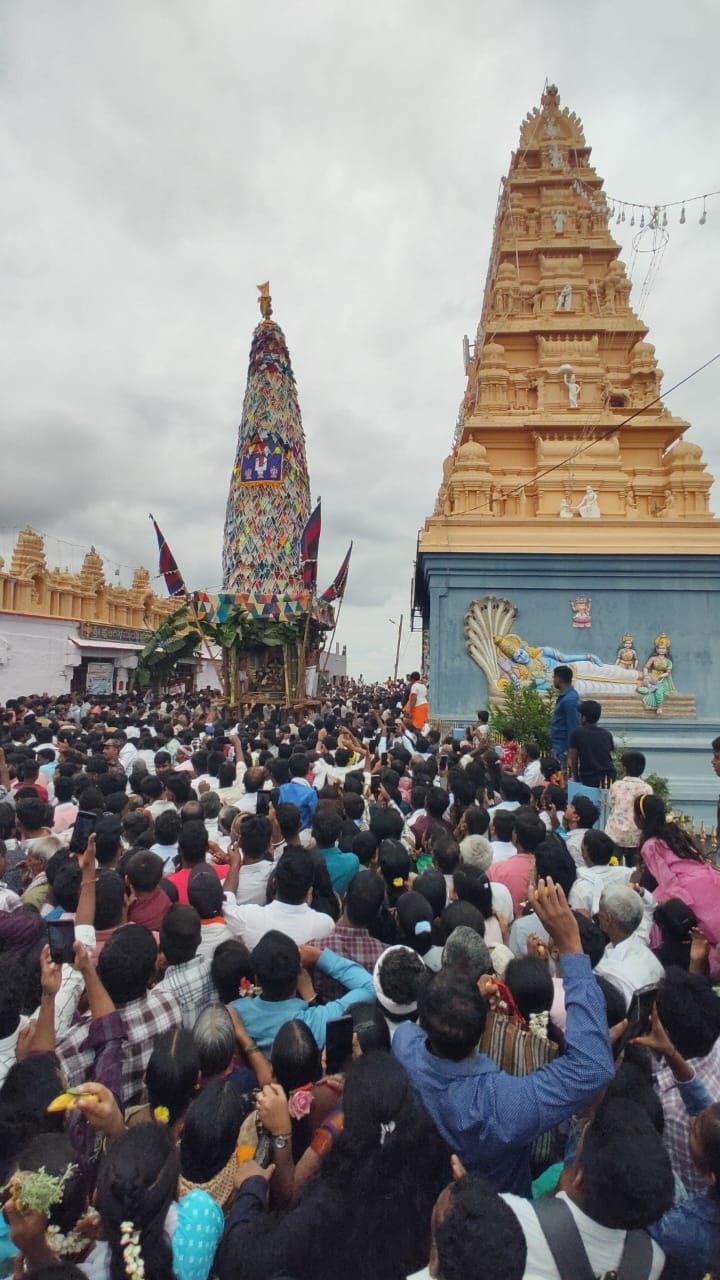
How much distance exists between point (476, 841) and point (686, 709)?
405 inches

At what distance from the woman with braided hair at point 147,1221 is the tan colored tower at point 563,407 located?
12.3 meters

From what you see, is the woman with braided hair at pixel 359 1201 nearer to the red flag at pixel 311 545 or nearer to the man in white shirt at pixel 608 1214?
the man in white shirt at pixel 608 1214

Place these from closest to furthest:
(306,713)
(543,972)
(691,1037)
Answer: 1. (691,1037)
2. (543,972)
3. (306,713)

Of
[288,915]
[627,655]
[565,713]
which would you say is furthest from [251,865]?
[627,655]

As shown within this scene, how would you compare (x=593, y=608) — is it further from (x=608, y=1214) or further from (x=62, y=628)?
(x=62, y=628)

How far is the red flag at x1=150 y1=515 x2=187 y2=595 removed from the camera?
64.4ft

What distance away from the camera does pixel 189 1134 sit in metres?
1.77

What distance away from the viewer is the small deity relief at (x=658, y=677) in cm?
1285

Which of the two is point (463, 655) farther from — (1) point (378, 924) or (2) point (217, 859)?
(1) point (378, 924)

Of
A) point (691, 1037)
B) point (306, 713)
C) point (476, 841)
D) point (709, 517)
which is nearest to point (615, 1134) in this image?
point (691, 1037)

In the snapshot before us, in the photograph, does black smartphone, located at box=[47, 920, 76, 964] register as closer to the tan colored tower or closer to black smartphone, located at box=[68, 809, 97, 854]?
black smartphone, located at box=[68, 809, 97, 854]

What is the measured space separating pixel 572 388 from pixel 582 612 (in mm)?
5661

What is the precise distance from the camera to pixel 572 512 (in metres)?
14.7

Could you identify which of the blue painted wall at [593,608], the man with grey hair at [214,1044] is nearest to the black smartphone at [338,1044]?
the man with grey hair at [214,1044]
